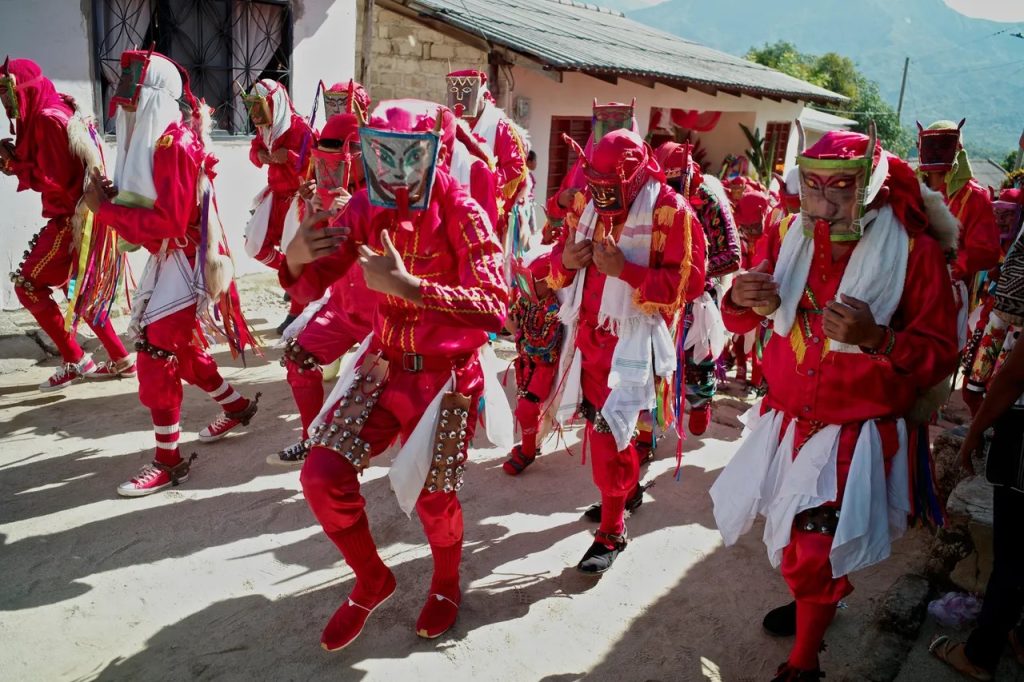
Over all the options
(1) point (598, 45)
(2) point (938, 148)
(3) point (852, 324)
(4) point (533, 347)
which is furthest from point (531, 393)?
(1) point (598, 45)

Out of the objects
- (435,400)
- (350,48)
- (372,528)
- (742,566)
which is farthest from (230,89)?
(742,566)

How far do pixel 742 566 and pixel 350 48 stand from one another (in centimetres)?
728

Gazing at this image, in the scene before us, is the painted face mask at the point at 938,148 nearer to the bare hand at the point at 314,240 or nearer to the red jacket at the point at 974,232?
the red jacket at the point at 974,232

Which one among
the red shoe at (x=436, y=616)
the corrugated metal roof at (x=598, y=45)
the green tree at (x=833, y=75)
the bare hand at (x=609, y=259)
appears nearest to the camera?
the red shoe at (x=436, y=616)

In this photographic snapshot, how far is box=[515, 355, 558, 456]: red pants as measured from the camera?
4465 millimetres

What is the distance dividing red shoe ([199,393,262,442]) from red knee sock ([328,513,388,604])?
226cm

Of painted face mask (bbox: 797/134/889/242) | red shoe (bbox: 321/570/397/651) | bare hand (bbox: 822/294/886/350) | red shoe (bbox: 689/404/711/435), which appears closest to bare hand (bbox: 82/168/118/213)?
red shoe (bbox: 321/570/397/651)

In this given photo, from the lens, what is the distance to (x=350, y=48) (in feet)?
28.8

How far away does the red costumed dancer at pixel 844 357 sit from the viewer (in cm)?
258

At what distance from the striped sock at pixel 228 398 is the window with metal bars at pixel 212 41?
361 centimetres

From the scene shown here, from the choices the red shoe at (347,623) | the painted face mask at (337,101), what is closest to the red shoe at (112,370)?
the painted face mask at (337,101)

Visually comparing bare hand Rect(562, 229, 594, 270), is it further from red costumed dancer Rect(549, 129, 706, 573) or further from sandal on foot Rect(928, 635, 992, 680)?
sandal on foot Rect(928, 635, 992, 680)

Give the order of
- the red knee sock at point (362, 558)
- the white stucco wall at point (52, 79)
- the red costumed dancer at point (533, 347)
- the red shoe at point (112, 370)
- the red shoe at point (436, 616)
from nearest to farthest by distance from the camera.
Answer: the red knee sock at point (362, 558)
the red shoe at point (436, 616)
the red costumed dancer at point (533, 347)
the red shoe at point (112, 370)
the white stucco wall at point (52, 79)

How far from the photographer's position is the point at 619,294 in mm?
3588
